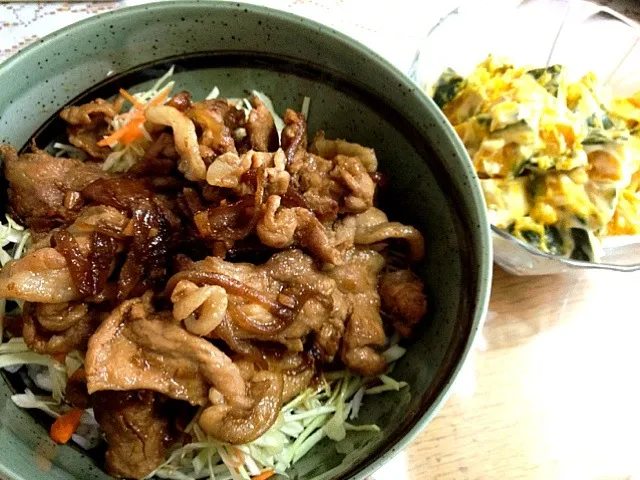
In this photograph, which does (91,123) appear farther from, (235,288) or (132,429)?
(132,429)

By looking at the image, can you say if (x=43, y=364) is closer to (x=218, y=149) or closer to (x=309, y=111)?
(x=218, y=149)

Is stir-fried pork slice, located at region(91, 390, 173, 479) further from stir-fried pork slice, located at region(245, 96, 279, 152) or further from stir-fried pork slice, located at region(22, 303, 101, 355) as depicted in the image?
stir-fried pork slice, located at region(245, 96, 279, 152)

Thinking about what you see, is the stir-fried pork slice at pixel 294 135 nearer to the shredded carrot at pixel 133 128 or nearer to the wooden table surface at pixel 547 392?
the shredded carrot at pixel 133 128

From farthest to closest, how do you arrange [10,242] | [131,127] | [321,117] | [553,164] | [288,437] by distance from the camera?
[553,164]
[321,117]
[131,127]
[10,242]
[288,437]

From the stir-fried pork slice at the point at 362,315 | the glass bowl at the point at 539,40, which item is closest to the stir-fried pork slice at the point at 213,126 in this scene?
the stir-fried pork slice at the point at 362,315

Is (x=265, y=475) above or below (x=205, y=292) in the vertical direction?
below

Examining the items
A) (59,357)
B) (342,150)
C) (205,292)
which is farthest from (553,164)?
(59,357)

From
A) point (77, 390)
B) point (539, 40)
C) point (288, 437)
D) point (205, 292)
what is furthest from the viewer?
point (539, 40)
